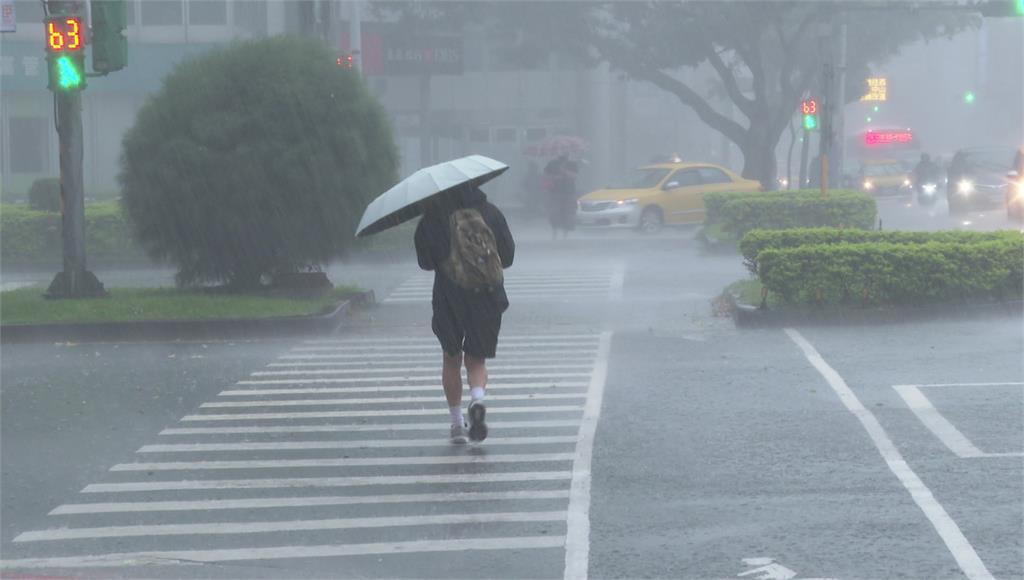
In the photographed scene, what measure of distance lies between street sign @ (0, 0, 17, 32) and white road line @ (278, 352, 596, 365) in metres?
7.13

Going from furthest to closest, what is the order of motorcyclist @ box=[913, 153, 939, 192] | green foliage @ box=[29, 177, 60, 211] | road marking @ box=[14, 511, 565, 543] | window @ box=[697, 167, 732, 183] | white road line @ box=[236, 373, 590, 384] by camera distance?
motorcyclist @ box=[913, 153, 939, 192], window @ box=[697, 167, 732, 183], green foliage @ box=[29, 177, 60, 211], white road line @ box=[236, 373, 590, 384], road marking @ box=[14, 511, 565, 543]

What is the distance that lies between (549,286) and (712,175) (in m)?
14.5

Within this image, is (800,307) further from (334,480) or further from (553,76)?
(553,76)

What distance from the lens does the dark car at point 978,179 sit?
119 feet

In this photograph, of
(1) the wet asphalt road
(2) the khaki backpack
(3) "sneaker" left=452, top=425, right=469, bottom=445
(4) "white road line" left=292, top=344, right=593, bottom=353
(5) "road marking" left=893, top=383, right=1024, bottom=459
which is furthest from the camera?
(4) "white road line" left=292, top=344, right=593, bottom=353

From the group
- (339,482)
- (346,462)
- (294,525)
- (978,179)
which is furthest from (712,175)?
(294,525)

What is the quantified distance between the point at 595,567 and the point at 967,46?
90.7 meters

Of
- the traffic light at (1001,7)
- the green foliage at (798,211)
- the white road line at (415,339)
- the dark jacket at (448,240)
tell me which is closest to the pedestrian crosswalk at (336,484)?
the dark jacket at (448,240)

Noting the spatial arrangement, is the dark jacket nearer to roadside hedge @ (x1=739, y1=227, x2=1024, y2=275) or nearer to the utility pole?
roadside hedge @ (x1=739, y1=227, x2=1024, y2=275)

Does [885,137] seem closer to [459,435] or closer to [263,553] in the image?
[459,435]

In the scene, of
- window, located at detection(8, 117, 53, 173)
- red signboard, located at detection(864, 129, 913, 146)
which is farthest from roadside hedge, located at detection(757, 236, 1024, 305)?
red signboard, located at detection(864, 129, 913, 146)

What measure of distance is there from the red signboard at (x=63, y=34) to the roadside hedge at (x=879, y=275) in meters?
7.61

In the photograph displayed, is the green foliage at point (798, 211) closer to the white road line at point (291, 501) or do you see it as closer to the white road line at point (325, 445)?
the white road line at point (325, 445)

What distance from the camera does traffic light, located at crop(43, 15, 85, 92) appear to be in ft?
51.9
